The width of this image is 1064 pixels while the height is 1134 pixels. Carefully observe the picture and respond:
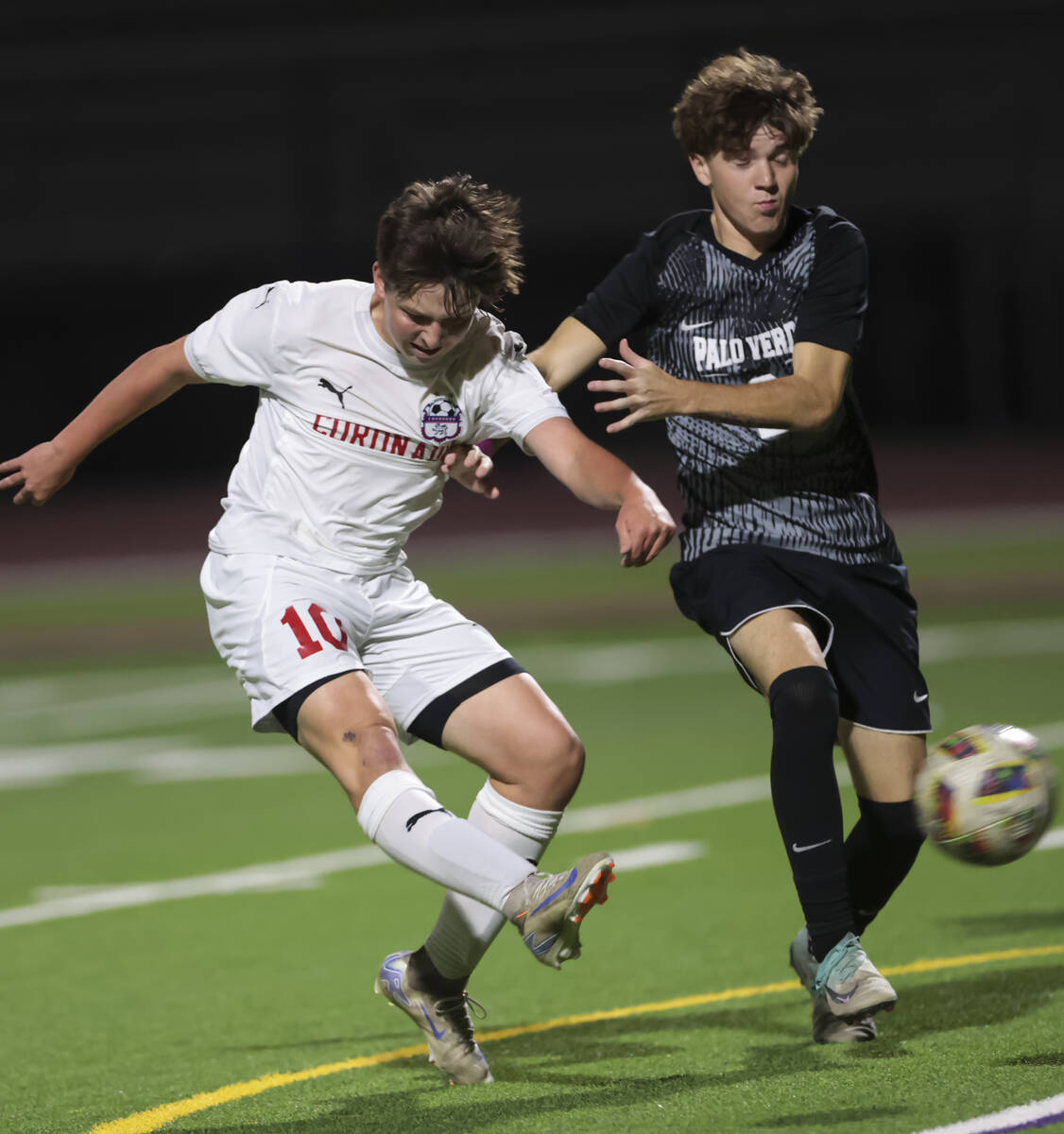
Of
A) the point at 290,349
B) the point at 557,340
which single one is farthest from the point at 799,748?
the point at 290,349

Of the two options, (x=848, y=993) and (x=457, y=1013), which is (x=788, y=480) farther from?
(x=457, y=1013)

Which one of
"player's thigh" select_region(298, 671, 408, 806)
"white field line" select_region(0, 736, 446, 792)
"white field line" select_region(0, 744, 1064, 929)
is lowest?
"white field line" select_region(0, 736, 446, 792)

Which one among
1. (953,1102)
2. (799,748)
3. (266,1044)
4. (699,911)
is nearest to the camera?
(953,1102)

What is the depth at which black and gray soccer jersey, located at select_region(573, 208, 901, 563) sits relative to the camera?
4.73m

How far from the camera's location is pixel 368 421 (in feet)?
14.7

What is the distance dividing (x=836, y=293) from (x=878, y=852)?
151cm

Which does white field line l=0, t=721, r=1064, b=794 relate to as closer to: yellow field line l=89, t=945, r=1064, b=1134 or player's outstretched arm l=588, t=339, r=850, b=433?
Answer: yellow field line l=89, t=945, r=1064, b=1134

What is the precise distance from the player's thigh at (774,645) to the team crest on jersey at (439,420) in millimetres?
886

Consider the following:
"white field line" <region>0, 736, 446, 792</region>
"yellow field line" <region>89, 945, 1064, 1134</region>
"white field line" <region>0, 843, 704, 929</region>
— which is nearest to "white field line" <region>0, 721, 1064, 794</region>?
"white field line" <region>0, 736, 446, 792</region>

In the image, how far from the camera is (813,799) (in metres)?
4.38

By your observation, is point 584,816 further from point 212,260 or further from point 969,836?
point 212,260

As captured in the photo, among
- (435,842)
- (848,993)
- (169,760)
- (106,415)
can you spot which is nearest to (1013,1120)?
(848,993)

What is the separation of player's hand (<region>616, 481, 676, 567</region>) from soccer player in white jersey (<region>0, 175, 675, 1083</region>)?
0.31 ft

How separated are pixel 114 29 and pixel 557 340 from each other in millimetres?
24422
